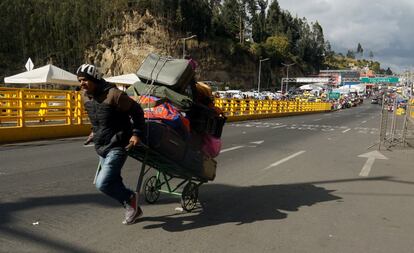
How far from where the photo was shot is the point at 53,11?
3123 inches

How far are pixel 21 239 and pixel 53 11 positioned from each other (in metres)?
81.7

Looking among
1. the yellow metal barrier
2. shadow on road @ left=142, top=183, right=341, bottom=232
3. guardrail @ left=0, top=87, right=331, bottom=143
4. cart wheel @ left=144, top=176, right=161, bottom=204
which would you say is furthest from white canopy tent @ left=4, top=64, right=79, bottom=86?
cart wheel @ left=144, top=176, right=161, bottom=204

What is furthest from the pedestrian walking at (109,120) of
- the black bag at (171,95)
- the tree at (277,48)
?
the tree at (277,48)

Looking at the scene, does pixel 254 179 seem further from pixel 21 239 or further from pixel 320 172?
pixel 21 239

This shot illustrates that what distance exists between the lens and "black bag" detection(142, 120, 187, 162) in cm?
490

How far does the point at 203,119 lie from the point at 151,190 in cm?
132

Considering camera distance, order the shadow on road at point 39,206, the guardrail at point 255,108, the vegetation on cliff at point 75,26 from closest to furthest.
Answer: the shadow on road at point 39,206 → the guardrail at point 255,108 → the vegetation on cliff at point 75,26

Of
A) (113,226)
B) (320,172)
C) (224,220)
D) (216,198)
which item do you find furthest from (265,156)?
(113,226)

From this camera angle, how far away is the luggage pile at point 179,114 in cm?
508

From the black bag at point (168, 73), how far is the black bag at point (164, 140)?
22.9 inches

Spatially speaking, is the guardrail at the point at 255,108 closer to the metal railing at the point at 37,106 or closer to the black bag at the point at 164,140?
the metal railing at the point at 37,106

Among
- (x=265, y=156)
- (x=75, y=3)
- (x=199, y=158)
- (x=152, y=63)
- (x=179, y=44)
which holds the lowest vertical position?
(x=265, y=156)

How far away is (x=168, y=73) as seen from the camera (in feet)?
17.7

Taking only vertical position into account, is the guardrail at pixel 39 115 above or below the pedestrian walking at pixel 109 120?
below
